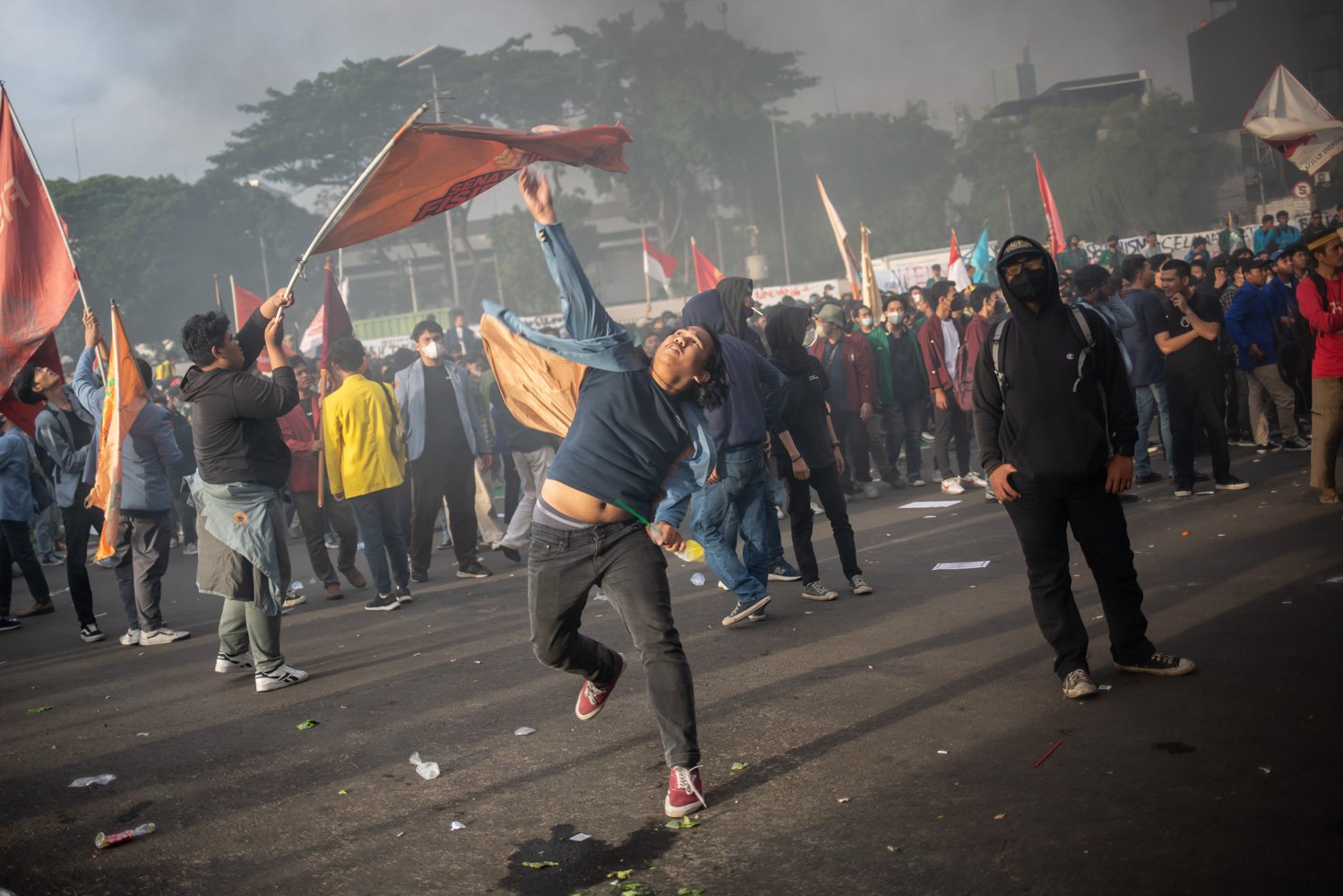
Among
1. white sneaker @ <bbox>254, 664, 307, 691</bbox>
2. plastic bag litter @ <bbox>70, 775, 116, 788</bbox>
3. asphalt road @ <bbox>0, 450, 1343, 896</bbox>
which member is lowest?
asphalt road @ <bbox>0, 450, 1343, 896</bbox>

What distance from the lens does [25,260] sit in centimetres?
775

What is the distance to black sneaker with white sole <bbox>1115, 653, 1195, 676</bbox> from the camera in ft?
16.8

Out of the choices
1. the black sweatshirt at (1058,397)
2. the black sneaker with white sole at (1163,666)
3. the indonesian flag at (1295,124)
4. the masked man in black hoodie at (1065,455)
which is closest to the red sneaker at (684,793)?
the masked man in black hoodie at (1065,455)

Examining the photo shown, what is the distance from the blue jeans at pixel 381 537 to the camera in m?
9.24

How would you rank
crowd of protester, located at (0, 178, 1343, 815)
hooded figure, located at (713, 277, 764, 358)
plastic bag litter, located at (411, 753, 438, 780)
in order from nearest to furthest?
crowd of protester, located at (0, 178, 1343, 815) → plastic bag litter, located at (411, 753, 438, 780) → hooded figure, located at (713, 277, 764, 358)

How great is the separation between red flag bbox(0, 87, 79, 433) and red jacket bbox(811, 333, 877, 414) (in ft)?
24.8

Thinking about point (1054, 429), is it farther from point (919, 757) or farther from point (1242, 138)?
point (1242, 138)

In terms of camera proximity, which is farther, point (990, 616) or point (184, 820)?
point (990, 616)

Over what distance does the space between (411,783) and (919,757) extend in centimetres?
216

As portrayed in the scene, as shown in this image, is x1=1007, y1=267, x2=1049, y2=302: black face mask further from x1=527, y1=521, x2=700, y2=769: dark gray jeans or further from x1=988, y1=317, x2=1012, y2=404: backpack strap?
x1=527, y1=521, x2=700, y2=769: dark gray jeans

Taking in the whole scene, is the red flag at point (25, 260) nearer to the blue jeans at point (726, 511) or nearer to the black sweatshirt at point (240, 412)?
the black sweatshirt at point (240, 412)

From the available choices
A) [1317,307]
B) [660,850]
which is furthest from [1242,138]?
[660,850]

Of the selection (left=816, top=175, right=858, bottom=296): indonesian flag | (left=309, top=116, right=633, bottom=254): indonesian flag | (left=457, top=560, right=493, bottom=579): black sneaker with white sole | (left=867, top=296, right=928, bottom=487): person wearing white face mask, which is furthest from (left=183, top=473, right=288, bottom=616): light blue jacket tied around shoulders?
(left=816, top=175, right=858, bottom=296): indonesian flag

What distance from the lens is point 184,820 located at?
470 cm
